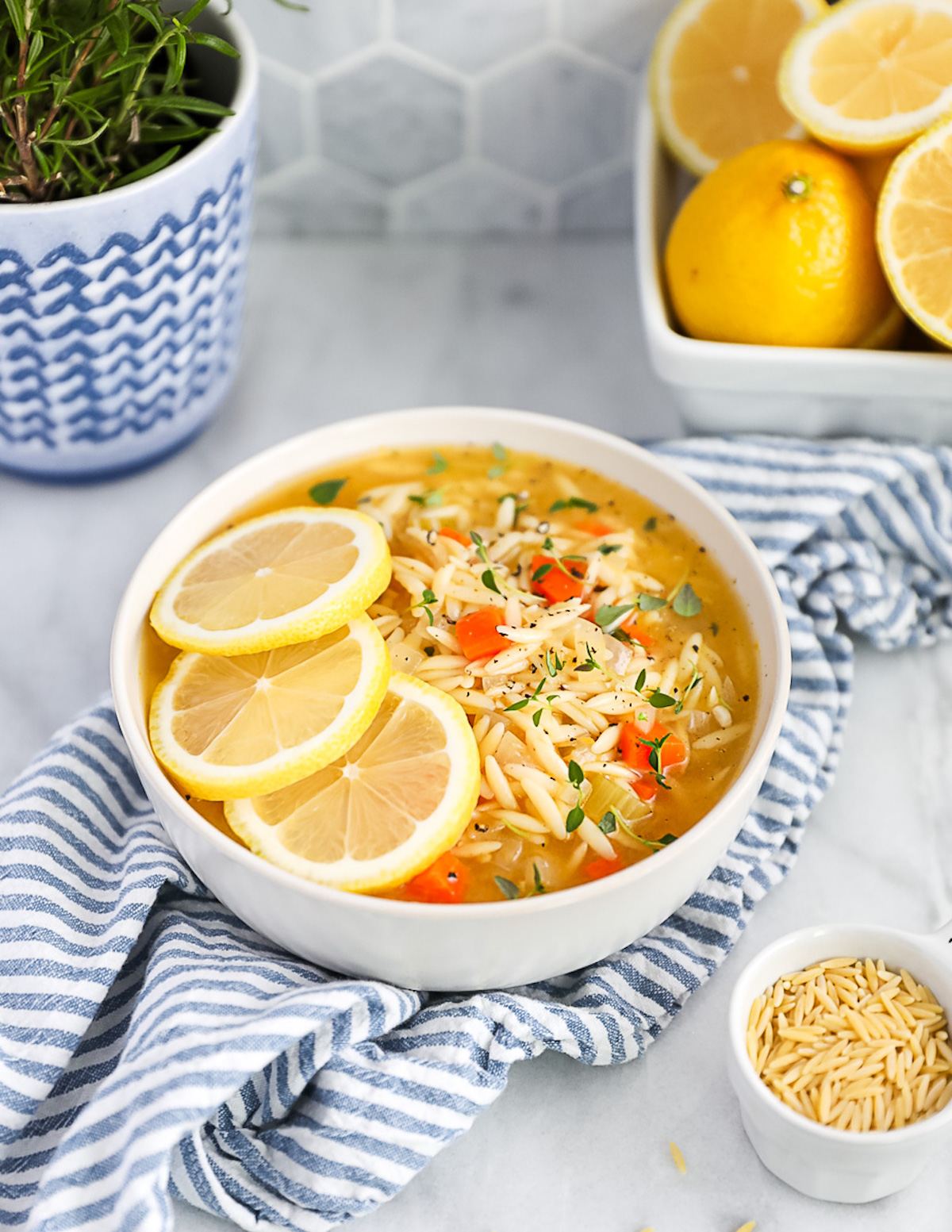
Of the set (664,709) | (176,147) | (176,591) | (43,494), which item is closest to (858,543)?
(664,709)

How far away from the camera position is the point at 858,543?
63.1 inches

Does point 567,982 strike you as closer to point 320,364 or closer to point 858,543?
point 858,543

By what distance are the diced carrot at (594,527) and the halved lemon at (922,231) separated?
418 mm

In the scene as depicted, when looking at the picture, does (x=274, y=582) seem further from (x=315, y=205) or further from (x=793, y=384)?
(x=315, y=205)

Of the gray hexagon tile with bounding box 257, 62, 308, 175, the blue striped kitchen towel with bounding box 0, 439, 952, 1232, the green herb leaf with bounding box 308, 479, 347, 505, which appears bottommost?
the blue striped kitchen towel with bounding box 0, 439, 952, 1232

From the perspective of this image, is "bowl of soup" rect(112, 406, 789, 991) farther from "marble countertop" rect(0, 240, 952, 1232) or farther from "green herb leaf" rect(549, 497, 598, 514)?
"marble countertop" rect(0, 240, 952, 1232)

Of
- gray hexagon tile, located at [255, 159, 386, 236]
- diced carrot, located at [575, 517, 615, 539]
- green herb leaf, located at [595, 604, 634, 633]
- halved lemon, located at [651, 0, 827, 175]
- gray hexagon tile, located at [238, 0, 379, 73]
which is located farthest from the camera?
gray hexagon tile, located at [255, 159, 386, 236]

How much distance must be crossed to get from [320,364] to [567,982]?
104 centimetres

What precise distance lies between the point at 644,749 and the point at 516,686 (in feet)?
0.45

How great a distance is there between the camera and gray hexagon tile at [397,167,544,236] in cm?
205

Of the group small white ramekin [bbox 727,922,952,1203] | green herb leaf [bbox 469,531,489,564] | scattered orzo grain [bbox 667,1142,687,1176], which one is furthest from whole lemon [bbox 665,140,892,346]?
scattered orzo grain [bbox 667,1142,687,1176]

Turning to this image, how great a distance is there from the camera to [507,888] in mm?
1165

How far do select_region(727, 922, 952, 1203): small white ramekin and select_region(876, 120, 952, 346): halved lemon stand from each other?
2.28 ft

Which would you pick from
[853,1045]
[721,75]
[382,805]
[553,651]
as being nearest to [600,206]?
[721,75]
